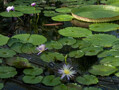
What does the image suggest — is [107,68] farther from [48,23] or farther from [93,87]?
[48,23]

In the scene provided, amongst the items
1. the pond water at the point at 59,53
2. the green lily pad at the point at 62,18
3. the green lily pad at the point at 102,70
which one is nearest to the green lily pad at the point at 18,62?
the pond water at the point at 59,53

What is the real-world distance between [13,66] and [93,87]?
772 millimetres

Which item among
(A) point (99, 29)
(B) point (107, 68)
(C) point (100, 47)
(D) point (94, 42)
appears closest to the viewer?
(B) point (107, 68)

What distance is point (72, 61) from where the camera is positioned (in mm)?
1940

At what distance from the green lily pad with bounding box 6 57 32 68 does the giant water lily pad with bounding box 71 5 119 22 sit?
4.97 ft

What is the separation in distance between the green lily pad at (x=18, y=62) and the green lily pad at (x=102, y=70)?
22.2 inches

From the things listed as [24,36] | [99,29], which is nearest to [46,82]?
[24,36]

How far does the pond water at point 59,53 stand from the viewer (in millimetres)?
1596

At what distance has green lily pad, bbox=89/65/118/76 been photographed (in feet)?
5.56

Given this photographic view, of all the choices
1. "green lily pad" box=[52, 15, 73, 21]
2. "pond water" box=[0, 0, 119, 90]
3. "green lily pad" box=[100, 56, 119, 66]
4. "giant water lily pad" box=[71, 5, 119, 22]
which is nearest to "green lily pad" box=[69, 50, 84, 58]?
"pond water" box=[0, 0, 119, 90]

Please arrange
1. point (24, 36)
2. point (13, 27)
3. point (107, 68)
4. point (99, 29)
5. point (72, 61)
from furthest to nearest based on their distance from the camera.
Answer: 1. point (13, 27)
2. point (99, 29)
3. point (24, 36)
4. point (72, 61)
5. point (107, 68)

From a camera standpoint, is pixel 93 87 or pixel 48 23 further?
pixel 48 23

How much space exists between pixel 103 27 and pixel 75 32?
448mm

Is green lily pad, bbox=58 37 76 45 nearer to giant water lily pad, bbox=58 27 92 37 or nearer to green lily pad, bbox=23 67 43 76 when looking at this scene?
giant water lily pad, bbox=58 27 92 37
